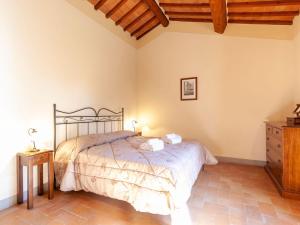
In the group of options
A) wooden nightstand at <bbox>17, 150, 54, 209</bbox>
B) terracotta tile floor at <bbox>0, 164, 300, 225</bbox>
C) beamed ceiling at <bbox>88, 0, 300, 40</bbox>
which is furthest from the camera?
beamed ceiling at <bbox>88, 0, 300, 40</bbox>

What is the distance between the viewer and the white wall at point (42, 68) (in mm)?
2373

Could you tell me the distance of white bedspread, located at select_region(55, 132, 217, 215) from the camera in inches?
76.1

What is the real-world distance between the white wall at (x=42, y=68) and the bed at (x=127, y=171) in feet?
1.28

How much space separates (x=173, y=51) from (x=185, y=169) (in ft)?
11.4

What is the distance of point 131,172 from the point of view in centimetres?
214

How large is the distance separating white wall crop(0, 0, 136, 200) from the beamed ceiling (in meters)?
0.60

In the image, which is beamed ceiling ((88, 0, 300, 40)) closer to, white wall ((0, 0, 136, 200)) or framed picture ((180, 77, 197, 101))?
white wall ((0, 0, 136, 200))

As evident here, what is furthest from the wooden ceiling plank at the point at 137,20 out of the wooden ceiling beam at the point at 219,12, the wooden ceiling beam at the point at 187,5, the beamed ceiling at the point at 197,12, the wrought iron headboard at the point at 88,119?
the wrought iron headboard at the point at 88,119

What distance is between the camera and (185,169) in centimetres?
220

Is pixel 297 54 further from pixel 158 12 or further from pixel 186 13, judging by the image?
pixel 158 12

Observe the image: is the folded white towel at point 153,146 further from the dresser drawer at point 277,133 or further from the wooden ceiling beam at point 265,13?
the wooden ceiling beam at point 265,13

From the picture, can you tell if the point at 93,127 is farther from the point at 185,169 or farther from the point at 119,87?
the point at 185,169

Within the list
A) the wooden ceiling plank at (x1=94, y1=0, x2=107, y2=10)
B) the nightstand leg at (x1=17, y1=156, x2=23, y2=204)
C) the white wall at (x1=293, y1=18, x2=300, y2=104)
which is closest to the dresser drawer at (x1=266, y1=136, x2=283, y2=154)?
the white wall at (x1=293, y1=18, x2=300, y2=104)

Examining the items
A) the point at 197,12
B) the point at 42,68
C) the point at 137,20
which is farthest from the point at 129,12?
the point at 42,68
